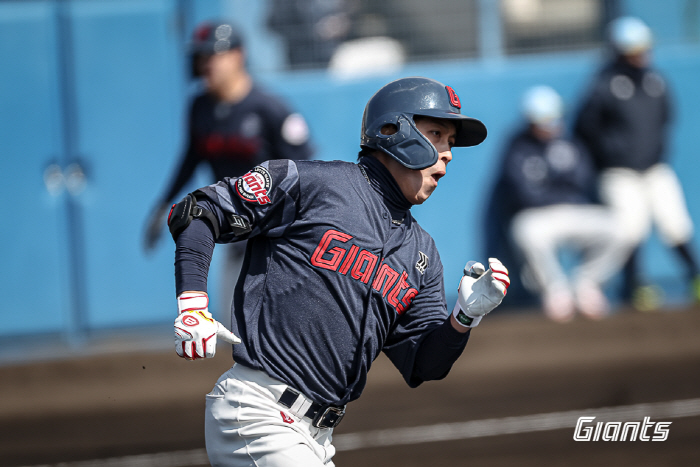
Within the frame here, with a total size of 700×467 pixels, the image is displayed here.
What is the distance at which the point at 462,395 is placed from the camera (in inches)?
314

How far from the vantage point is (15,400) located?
8070 mm

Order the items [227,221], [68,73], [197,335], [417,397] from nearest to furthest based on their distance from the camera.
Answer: [197,335], [227,221], [417,397], [68,73]

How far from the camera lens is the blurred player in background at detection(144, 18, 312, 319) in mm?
7250

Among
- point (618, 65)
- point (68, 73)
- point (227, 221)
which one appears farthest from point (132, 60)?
point (227, 221)

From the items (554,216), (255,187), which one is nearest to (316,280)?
(255,187)

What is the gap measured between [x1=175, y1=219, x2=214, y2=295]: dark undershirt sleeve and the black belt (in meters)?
0.46

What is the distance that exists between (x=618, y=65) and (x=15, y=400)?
6.65m

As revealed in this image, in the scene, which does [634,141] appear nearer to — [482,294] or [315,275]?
[482,294]

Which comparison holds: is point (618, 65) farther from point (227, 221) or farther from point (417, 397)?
point (227, 221)

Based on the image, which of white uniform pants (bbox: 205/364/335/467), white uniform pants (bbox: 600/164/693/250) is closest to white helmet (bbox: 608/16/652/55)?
white uniform pants (bbox: 600/164/693/250)

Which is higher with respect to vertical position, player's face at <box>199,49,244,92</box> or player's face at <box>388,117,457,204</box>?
player's face at <box>388,117,457,204</box>

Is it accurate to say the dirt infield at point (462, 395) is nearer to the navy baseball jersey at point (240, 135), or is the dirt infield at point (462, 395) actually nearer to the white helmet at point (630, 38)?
the navy baseball jersey at point (240, 135)

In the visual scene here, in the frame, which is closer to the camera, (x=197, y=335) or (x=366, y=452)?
(x=197, y=335)

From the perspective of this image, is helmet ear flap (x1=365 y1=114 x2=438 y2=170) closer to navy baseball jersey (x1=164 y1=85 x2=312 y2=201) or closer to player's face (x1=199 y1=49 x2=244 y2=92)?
navy baseball jersey (x1=164 y1=85 x2=312 y2=201)
